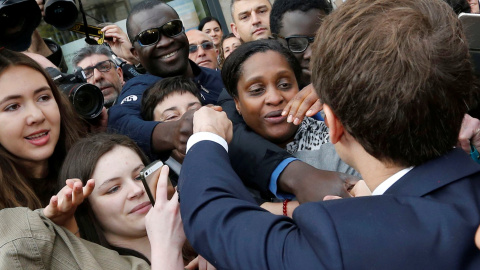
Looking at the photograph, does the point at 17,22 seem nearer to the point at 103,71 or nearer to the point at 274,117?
the point at 274,117

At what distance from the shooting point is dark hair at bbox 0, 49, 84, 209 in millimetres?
2008

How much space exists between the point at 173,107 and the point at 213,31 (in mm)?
3689

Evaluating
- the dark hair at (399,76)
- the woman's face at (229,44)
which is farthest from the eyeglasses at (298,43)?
the woman's face at (229,44)

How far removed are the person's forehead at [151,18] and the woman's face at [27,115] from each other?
887 millimetres

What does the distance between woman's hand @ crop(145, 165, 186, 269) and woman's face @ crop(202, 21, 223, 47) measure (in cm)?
465

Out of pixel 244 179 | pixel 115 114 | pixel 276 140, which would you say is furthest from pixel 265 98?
pixel 115 114

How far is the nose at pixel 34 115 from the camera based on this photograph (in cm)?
209

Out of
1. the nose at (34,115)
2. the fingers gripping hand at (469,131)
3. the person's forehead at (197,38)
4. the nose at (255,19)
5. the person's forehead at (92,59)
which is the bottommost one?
the fingers gripping hand at (469,131)

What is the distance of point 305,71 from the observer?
2.66 m

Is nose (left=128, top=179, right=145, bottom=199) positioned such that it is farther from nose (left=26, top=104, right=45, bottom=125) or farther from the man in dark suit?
the man in dark suit

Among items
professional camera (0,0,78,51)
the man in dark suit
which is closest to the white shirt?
the man in dark suit

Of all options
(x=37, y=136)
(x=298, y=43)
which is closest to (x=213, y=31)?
(x=298, y=43)

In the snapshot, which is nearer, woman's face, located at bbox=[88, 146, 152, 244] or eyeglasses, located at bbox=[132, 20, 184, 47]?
woman's face, located at bbox=[88, 146, 152, 244]

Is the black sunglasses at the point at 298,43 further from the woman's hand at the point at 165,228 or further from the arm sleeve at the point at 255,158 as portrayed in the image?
the woman's hand at the point at 165,228
